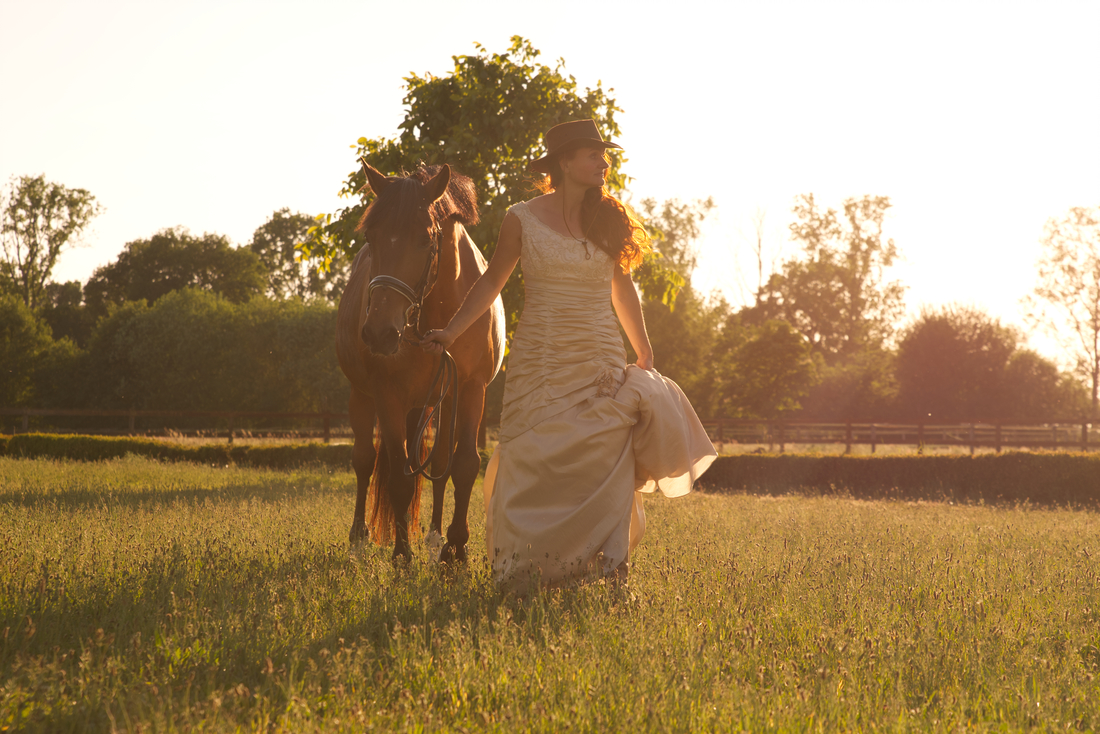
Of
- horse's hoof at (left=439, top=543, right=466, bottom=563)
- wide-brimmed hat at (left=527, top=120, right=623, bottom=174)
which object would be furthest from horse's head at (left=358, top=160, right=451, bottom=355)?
horse's hoof at (left=439, top=543, right=466, bottom=563)

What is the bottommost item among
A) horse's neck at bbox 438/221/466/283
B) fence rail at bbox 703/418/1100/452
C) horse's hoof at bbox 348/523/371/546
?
horse's hoof at bbox 348/523/371/546

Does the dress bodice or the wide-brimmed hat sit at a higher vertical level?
the wide-brimmed hat

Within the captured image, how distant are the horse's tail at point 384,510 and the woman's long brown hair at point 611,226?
90.8 inches

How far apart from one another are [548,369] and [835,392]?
43282mm

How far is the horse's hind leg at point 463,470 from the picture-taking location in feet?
17.4

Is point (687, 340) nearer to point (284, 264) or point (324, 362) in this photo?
point (324, 362)

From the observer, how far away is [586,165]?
15.1 feet

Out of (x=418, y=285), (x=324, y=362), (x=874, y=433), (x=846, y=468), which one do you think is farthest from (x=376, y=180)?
(x=324, y=362)

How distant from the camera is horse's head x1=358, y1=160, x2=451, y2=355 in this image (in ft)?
13.9

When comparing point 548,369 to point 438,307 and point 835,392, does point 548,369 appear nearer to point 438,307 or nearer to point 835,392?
point 438,307

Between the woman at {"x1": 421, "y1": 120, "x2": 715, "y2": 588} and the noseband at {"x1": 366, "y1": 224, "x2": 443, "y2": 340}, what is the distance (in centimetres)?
24

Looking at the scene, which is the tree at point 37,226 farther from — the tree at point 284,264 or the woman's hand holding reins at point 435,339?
the woman's hand holding reins at point 435,339

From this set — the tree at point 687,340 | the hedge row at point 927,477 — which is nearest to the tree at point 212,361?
the tree at point 687,340

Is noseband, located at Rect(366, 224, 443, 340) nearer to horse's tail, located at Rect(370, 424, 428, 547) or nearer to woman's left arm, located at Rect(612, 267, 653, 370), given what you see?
woman's left arm, located at Rect(612, 267, 653, 370)
